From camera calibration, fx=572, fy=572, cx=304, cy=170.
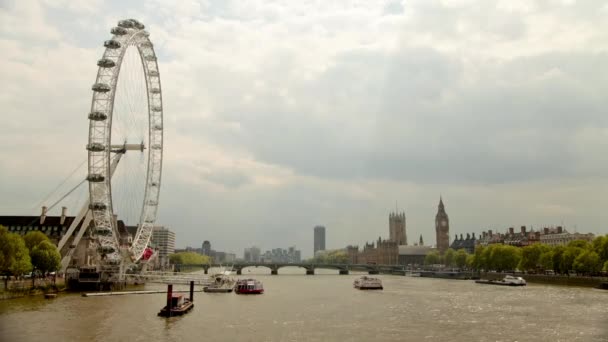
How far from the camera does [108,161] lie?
65.5 metres

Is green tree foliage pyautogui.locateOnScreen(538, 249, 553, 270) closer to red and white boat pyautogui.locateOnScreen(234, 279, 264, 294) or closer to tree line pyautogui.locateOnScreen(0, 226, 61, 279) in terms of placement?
red and white boat pyautogui.locateOnScreen(234, 279, 264, 294)

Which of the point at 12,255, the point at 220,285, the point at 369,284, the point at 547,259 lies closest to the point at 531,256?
the point at 547,259

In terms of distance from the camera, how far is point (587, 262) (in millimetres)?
82062

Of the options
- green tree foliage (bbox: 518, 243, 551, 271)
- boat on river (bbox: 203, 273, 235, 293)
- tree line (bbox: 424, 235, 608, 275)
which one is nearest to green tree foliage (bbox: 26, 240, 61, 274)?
boat on river (bbox: 203, 273, 235, 293)

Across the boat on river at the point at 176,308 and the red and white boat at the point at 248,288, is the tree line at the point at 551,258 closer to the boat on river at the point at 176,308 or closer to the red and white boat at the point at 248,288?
the red and white boat at the point at 248,288

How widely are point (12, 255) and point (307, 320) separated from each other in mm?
28030

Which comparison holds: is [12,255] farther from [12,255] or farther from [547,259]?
[547,259]

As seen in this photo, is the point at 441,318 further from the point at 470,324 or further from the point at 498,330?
the point at 498,330

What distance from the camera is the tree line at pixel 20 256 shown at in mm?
50344

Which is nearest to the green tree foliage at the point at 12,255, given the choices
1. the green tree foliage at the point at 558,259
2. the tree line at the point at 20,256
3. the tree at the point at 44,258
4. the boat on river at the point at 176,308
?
the tree line at the point at 20,256

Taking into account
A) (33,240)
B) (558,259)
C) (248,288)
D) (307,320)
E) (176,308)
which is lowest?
(307,320)

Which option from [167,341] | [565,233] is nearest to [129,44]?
[167,341]

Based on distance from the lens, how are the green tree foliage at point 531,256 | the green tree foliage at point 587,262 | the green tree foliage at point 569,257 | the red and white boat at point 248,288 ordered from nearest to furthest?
the red and white boat at point 248,288
the green tree foliage at point 587,262
the green tree foliage at point 569,257
the green tree foliage at point 531,256

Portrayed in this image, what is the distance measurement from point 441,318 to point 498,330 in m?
7.36
